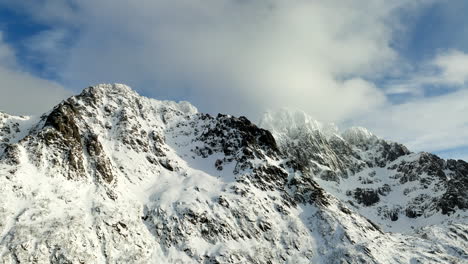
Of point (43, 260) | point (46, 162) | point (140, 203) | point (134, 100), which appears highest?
point (134, 100)

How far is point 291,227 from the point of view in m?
99.6

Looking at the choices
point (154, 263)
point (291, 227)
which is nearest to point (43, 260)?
point (154, 263)

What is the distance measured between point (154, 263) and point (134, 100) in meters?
83.4

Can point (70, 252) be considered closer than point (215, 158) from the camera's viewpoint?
Yes

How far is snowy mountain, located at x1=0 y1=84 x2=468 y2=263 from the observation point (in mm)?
72188

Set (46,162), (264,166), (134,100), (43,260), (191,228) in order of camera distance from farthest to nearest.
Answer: (134,100) < (264,166) < (191,228) < (46,162) < (43,260)

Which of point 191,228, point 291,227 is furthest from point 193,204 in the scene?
point 291,227

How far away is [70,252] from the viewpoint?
218 feet

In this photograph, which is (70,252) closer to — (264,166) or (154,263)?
(154,263)

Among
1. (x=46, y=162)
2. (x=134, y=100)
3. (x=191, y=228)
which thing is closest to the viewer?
(x=46, y=162)

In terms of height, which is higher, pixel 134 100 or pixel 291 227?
pixel 134 100

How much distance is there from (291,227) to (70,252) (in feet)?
178

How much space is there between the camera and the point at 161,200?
95938 mm

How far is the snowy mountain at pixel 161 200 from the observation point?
72.2m
